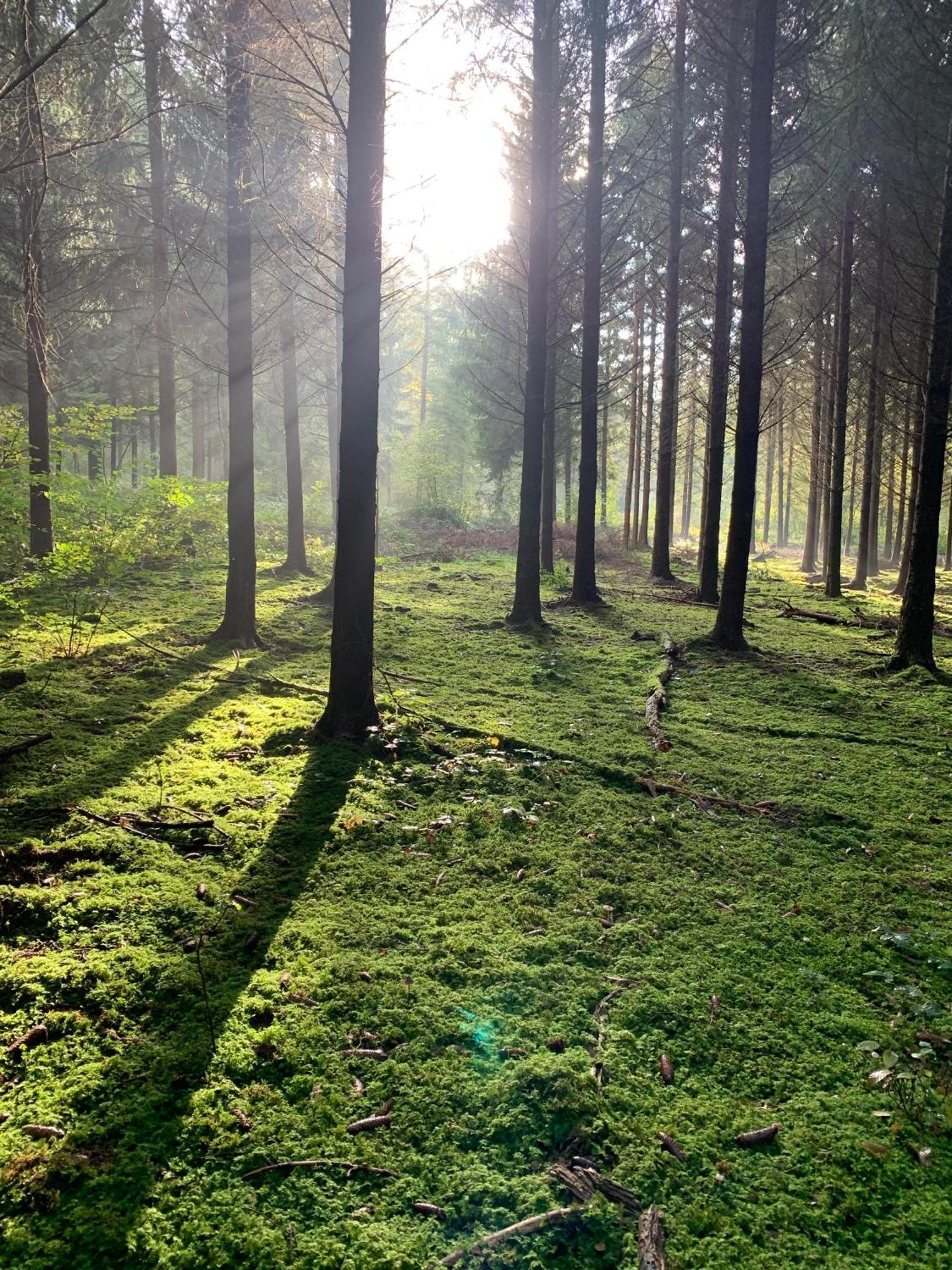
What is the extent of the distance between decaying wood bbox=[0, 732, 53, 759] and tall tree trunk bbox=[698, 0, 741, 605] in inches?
370

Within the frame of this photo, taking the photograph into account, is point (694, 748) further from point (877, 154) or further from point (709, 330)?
point (877, 154)

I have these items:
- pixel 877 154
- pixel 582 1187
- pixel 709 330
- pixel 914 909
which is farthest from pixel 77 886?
pixel 877 154

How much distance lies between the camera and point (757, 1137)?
2262mm

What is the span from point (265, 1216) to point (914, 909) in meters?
3.29

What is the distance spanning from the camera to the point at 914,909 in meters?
3.64

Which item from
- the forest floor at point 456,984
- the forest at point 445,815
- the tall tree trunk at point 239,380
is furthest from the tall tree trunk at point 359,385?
the tall tree trunk at point 239,380

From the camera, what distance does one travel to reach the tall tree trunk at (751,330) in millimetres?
8594

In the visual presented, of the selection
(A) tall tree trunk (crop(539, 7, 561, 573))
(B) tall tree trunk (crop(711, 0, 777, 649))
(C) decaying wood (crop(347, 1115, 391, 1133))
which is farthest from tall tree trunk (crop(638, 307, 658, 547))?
(C) decaying wood (crop(347, 1115, 391, 1133))

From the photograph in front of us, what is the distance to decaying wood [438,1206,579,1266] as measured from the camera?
1.88 meters

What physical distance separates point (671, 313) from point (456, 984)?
15.0m

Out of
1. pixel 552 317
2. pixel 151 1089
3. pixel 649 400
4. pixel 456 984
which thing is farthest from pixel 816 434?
pixel 151 1089

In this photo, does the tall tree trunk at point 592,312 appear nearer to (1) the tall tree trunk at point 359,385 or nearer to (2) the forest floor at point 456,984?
(1) the tall tree trunk at point 359,385

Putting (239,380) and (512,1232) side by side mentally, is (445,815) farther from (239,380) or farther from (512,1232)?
(239,380)

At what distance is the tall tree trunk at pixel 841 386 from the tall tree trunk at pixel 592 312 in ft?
19.2
